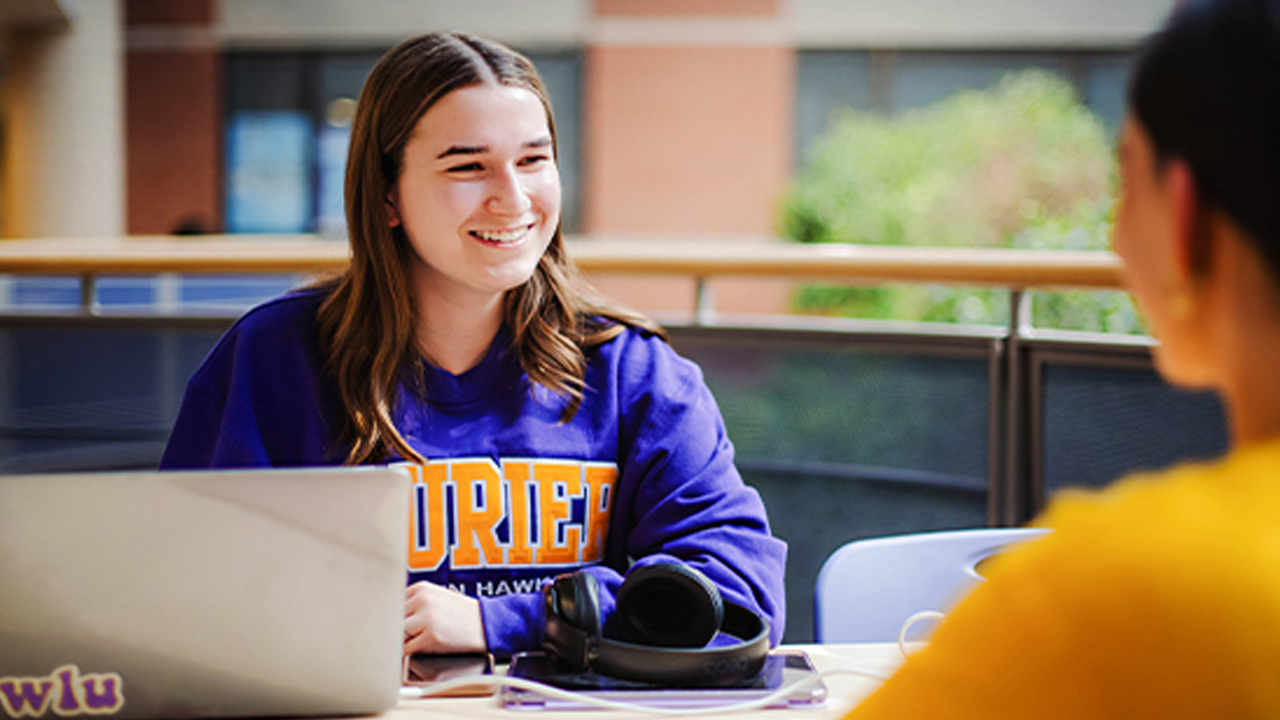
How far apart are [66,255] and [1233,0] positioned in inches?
97.1

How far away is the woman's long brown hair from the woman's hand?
24 cm

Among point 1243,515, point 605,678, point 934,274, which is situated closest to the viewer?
point 1243,515

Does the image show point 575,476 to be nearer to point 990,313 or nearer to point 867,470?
point 867,470

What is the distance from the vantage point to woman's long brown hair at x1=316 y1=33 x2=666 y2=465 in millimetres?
1421

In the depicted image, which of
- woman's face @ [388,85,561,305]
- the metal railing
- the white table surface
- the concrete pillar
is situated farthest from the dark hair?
the concrete pillar

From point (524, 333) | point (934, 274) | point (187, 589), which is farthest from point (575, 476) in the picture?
point (934, 274)

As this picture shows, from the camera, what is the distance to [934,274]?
2.17 metres

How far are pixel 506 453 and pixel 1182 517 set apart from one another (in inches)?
41.0

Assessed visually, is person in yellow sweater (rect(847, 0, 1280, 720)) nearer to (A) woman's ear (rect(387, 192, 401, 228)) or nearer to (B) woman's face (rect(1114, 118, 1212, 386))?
(B) woman's face (rect(1114, 118, 1212, 386))

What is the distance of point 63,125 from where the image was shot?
309 inches

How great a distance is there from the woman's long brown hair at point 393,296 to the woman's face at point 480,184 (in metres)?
0.03

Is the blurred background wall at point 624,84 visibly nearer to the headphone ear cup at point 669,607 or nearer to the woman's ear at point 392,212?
the woman's ear at point 392,212

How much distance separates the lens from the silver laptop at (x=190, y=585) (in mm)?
812

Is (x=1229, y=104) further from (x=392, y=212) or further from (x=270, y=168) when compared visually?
(x=270, y=168)
